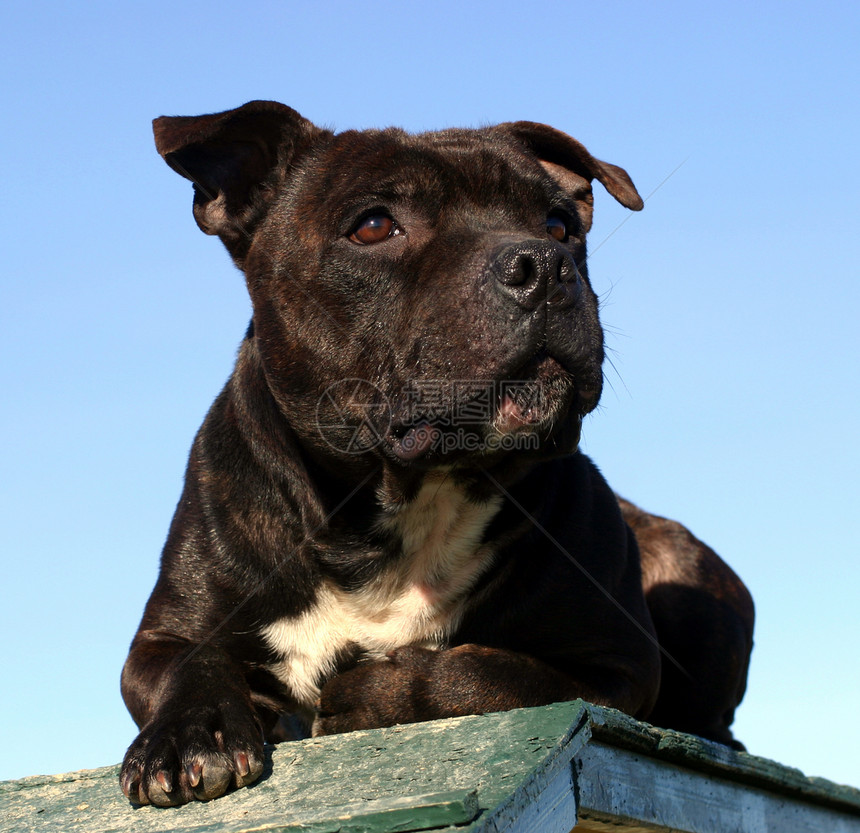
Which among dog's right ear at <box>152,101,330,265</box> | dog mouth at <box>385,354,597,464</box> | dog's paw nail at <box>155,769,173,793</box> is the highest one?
dog's right ear at <box>152,101,330,265</box>

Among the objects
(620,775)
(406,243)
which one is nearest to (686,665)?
(620,775)

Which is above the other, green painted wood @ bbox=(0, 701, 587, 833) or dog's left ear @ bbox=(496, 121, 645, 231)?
dog's left ear @ bbox=(496, 121, 645, 231)

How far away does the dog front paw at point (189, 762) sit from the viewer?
3217 millimetres

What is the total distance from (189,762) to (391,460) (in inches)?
58.5

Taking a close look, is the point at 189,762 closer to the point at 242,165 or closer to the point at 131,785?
the point at 131,785

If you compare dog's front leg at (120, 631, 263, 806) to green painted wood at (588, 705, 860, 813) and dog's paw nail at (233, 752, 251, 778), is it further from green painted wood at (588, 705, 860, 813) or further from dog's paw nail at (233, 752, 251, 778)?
green painted wood at (588, 705, 860, 813)

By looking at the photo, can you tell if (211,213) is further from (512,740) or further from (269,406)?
(512,740)

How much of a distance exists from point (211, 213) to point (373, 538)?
5.57 ft

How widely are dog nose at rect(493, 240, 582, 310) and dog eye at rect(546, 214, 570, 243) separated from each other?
794mm

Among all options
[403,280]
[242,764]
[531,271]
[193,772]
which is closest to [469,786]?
[242,764]

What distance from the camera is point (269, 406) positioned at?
4.64 metres

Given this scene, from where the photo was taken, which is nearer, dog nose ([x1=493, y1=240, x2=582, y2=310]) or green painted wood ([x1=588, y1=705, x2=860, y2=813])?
green painted wood ([x1=588, y1=705, x2=860, y2=813])

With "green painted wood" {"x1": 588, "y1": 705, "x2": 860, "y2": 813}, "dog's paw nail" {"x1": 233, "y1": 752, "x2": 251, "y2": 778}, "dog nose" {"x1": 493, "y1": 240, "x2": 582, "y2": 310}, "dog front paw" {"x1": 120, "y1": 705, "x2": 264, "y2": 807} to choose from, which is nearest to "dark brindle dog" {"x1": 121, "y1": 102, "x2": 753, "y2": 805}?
"dog nose" {"x1": 493, "y1": 240, "x2": 582, "y2": 310}

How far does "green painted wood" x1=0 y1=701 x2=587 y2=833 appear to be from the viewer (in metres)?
2.73
